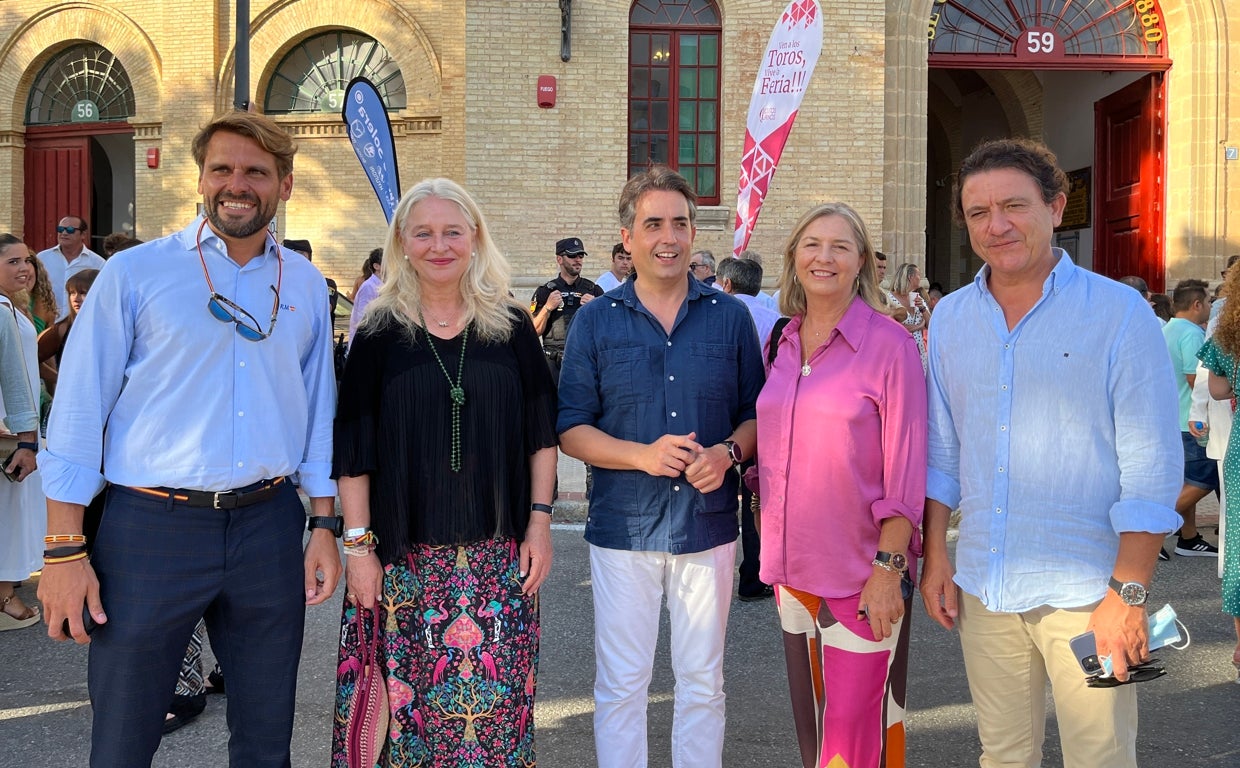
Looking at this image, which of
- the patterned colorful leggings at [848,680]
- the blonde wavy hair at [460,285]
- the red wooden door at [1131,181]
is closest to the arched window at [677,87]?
the red wooden door at [1131,181]

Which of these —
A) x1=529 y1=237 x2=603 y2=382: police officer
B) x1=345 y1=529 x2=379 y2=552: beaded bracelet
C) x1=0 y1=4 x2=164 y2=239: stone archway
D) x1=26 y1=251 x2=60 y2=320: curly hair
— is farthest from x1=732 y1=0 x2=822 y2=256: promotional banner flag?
x1=0 y1=4 x2=164 y2=239: stone archway

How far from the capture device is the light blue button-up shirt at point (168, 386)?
2680 mm

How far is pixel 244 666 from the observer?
2.90 metres

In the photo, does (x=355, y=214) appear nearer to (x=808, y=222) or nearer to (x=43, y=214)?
(x=43, y=214)

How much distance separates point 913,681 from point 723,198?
31.7ft

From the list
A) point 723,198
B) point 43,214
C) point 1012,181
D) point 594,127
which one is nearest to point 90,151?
point 43,214

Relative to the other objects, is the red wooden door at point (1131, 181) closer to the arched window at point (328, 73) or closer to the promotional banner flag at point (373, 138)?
the promotional banner flag at point (373, 138)

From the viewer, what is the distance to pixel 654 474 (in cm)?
313

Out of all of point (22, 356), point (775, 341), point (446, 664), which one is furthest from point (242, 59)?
point (446, 664)

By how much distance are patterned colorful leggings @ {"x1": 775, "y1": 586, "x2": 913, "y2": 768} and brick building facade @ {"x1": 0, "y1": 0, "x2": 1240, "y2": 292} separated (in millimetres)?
10692

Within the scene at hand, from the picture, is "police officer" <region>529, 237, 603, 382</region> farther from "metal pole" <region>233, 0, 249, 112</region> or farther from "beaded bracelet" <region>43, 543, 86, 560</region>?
"beaded bracelet" <region>43, 543, 86, 560</region>

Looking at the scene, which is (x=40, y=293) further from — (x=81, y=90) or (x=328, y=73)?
(x=81, y=90)

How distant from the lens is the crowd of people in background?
2633 mm

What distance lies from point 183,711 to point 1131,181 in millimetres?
16463
